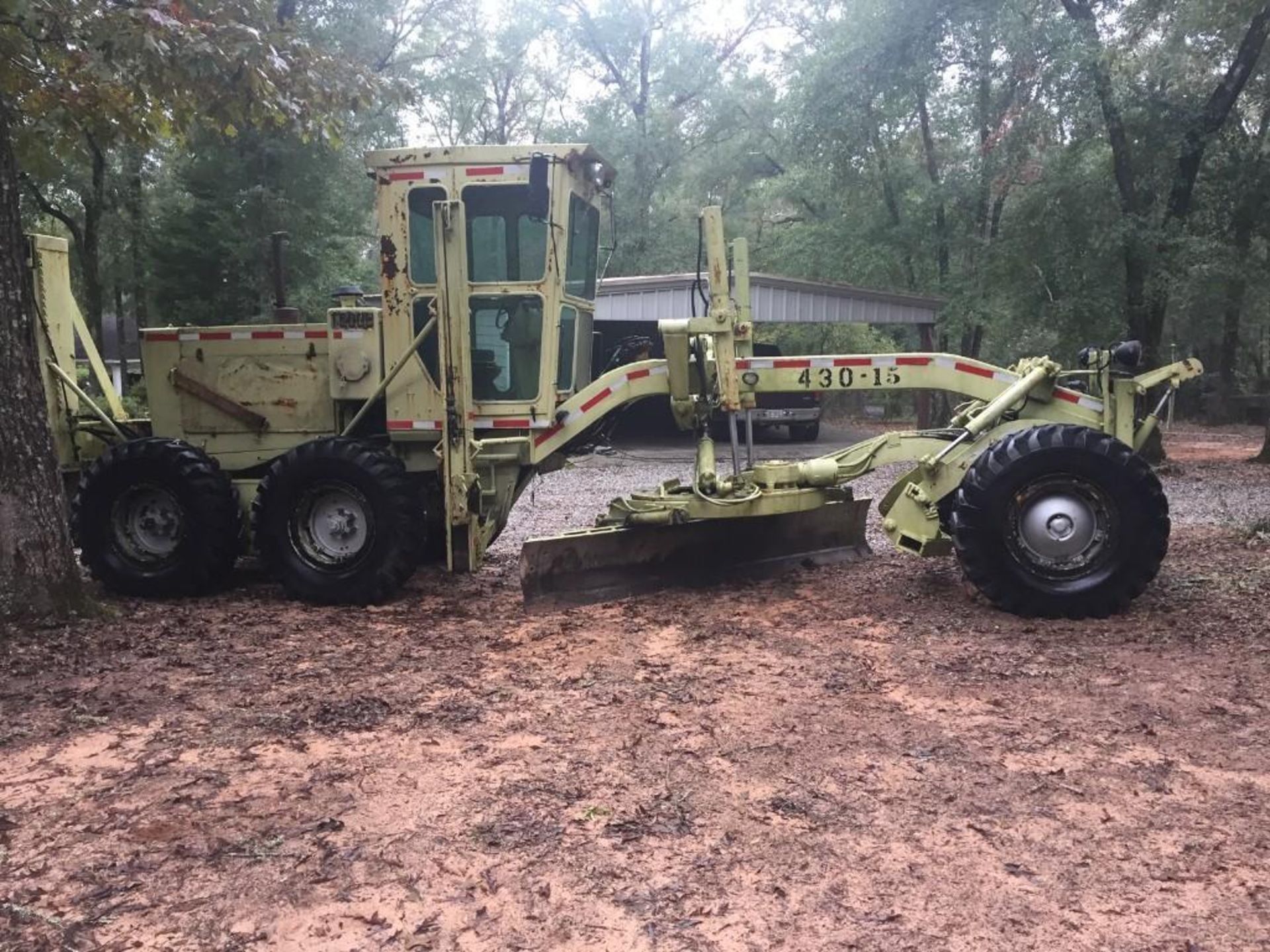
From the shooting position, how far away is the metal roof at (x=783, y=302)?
18750 millimetres

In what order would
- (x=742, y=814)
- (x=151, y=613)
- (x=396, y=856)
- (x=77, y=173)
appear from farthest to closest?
(x=77, y=173) < (x=151, y=613) < (x=742, y=814) < (x=396, y=856)

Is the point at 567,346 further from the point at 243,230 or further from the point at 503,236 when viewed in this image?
the point at 243,230

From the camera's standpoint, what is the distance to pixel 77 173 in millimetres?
22812

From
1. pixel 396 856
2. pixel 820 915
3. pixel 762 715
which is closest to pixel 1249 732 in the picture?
pixel 762 715

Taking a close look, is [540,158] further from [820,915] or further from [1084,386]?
[820,915]

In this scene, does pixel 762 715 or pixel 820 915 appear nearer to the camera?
pixel 820 915

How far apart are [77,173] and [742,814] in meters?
24.5

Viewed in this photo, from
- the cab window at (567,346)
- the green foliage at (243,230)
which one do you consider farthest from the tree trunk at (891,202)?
the cab window at (567,346)

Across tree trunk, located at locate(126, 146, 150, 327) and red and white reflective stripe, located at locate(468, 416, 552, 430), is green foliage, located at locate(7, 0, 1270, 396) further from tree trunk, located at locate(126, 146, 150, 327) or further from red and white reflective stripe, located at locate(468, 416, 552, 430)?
red and white reflective stripe, located at locate(468, 416, 552, 430)

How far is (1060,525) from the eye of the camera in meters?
6.01

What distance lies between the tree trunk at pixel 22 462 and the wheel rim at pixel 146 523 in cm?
112

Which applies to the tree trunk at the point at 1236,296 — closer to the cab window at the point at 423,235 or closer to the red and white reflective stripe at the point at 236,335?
the cab window at the point at 423,235

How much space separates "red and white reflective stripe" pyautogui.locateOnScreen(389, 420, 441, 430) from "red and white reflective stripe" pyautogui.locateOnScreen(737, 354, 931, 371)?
6.99 feet

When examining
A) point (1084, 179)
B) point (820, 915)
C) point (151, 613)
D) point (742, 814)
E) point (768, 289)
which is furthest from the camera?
point (768, 289)
